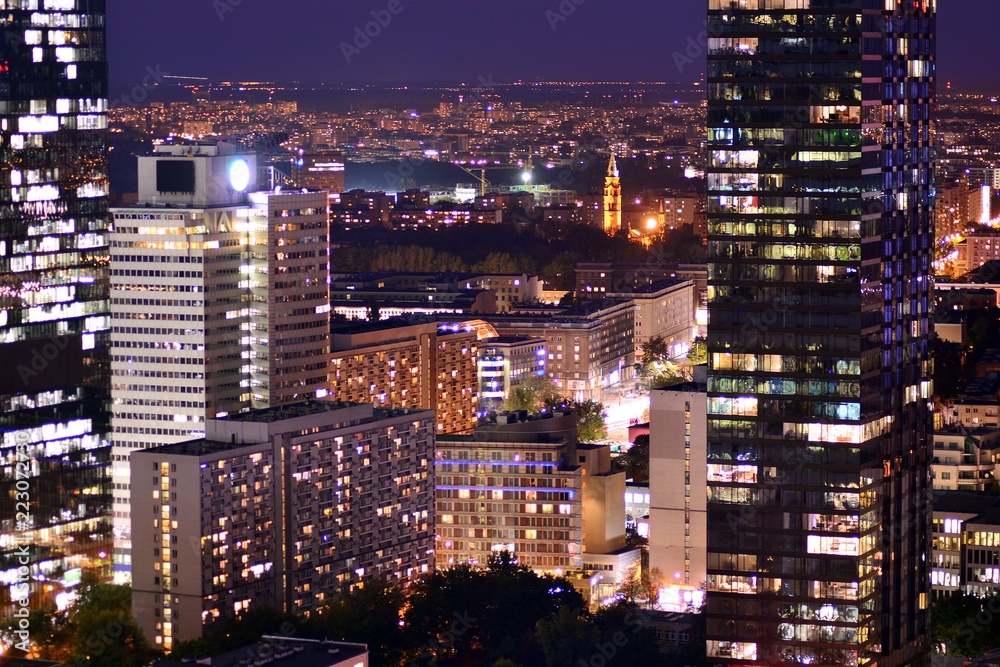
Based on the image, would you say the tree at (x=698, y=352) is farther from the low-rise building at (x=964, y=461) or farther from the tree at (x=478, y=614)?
the tree at (x=478, y=614)

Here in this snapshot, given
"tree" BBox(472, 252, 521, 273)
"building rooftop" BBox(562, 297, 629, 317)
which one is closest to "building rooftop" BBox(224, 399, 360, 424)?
"building rooftop" BBox(562, 297, 629, 317)

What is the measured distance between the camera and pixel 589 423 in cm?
9988

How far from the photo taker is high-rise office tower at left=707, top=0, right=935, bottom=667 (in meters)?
58.5

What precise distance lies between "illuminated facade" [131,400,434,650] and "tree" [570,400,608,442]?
24.5 metres

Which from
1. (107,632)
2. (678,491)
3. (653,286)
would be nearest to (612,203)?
(653,286)

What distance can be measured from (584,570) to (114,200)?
2434cm

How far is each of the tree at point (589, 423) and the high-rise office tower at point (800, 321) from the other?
121 ft

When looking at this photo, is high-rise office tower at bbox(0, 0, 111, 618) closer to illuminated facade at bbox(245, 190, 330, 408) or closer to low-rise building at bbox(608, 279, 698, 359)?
illuminated facade at bbox(245, 190, 330, 408)

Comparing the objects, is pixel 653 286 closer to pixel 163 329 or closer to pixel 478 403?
pixel 478 403

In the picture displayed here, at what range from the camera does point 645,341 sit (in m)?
132

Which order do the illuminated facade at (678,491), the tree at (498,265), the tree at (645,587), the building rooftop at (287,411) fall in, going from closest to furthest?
the building rooftop at (287,411) < the illuminated facade at (678,491) < the tree at (645,587) < the tree at (498,265)

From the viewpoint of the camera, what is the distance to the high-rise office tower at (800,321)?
58500mm

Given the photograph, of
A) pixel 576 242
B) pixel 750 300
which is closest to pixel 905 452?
pixel 750 300

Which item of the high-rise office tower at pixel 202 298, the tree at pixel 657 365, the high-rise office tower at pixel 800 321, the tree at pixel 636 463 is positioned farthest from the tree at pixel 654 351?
the high-rise office tower at pixel 800 321
